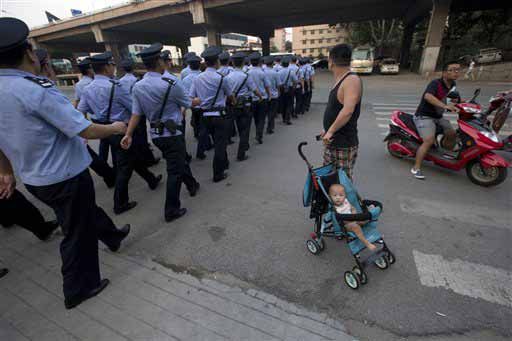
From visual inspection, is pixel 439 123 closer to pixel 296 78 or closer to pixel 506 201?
pixel 506 201

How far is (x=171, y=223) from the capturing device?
336cm

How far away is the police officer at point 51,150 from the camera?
64.4 inches

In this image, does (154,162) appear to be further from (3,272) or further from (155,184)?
(3,272)

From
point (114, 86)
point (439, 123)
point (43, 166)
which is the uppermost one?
point (114, 86)

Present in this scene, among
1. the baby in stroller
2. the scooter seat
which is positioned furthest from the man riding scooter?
the baby in stroller

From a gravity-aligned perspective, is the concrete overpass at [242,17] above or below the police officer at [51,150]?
above

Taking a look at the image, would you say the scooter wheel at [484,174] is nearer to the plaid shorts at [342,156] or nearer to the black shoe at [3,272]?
the plaid shorts at [342,156]

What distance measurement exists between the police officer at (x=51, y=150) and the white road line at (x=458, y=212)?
3.71m

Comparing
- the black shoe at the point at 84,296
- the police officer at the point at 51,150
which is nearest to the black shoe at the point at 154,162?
the police officer at the point at 51,150

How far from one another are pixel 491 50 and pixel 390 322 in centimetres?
3220

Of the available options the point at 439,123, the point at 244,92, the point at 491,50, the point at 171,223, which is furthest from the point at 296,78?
the point at 491,50

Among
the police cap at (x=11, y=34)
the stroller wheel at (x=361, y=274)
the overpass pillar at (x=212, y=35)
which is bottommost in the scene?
the stroller wheel at (x=361, y=274)

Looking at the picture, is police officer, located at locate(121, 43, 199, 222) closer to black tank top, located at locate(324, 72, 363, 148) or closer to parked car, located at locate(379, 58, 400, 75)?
black tank top, located at locate(324, 72, 363, 148)

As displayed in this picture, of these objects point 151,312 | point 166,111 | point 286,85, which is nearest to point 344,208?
point 151,312
